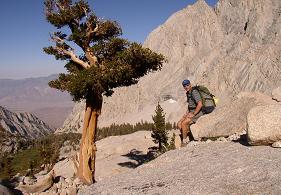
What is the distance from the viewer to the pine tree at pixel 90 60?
2134 cm

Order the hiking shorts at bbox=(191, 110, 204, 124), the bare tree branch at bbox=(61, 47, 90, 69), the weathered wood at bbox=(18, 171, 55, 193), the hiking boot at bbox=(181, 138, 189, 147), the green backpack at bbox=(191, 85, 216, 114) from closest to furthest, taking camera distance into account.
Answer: the green backpack at bbox=(191, 85, 216, 114) < the hiking shorts at bbox=(191, 110, 204, 124) < the weathered wood at bbox=(18, 171, 55, 193) < the hiking boot at bbox=(181, 138, 189, 147) < the bare tree branch at bbox=(61, 47, 90, 69)

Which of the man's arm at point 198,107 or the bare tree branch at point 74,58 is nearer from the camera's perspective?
the man's arm at point 198,107

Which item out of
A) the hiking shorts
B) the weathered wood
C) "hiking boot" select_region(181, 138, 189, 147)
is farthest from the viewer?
"hiking boot" select_region(181, 138, 189, 147)

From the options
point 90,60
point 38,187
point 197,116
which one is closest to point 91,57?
point 90,60

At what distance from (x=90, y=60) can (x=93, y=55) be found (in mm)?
416

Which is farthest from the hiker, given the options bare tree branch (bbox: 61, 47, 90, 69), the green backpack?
bare tree branch (bbox: 61, 47, 90, 69)

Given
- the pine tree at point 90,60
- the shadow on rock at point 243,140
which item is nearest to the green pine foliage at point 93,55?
the pine tree at point 90,60

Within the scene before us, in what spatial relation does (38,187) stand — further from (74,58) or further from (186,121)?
(186,121)

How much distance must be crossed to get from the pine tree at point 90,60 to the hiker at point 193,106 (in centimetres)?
423

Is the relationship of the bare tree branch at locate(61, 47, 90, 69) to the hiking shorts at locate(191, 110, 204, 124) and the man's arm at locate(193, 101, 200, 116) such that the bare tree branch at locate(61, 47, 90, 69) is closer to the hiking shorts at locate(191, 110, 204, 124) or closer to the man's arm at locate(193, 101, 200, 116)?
the hiking shorts at locate(191, 110, 204, 124)

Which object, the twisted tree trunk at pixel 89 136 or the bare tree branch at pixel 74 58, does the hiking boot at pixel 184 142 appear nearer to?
the twisted tree trunk at pixel 89 136

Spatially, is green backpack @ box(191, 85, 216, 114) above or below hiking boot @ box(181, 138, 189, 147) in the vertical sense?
above

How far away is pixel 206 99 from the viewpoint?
62.2ft

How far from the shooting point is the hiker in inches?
728
